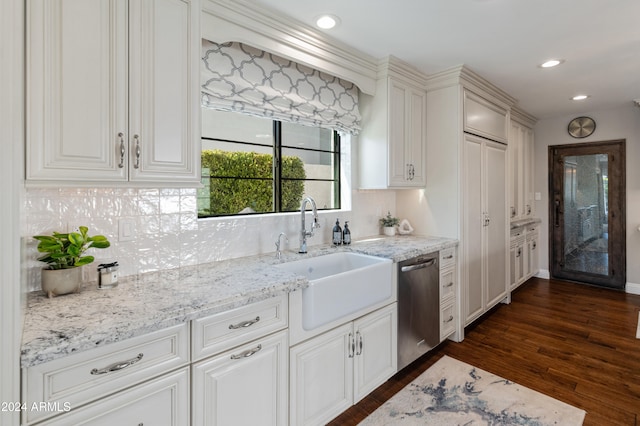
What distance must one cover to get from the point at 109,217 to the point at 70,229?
6.7 inches

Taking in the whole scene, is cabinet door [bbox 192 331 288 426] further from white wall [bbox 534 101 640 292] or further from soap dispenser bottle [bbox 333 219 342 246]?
white wall [bbox 534 101 640 292]

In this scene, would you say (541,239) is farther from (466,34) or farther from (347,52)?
(347,52)

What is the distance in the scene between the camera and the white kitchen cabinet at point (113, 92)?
48.8 inches

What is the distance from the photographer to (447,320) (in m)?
2.94

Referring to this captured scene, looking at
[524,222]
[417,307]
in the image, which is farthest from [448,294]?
[524,222]

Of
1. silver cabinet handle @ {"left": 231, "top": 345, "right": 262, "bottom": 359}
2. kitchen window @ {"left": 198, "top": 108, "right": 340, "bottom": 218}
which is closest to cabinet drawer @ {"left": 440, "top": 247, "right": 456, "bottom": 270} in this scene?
kitchen window @ {"left": 198, "top": 108, "right": 340, "bottom": 218}

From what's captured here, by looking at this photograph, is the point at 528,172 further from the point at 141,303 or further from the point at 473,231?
the point at 141,303

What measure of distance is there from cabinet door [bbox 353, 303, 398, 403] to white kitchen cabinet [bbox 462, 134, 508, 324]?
1.19 meters

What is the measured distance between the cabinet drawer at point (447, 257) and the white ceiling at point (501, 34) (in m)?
1.65

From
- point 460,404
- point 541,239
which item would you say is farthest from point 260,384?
point 541,239

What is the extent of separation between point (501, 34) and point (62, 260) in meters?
3.00

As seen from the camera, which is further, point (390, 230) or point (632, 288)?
point (632, 288)

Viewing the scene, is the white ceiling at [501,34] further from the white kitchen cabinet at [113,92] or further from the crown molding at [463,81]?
the white kitchen cabinet at [113,92]

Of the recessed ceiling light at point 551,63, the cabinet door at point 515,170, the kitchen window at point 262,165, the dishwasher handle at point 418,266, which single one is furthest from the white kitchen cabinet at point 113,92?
the cabinet door at point 515,170
